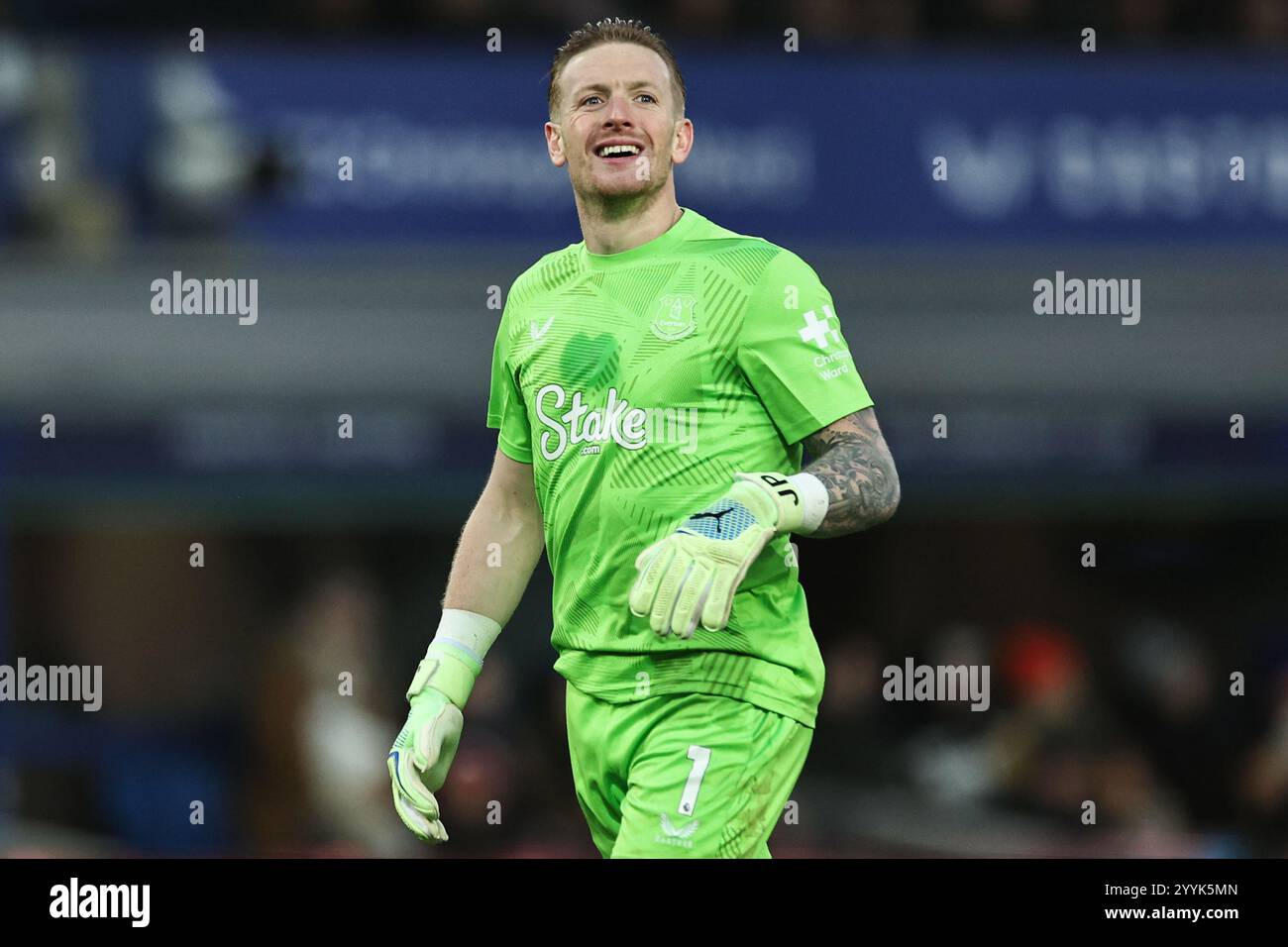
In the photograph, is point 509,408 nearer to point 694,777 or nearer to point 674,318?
point 674,318

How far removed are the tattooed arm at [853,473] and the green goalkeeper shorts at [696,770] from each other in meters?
0.52

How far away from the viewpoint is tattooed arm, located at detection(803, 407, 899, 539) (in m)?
4.73

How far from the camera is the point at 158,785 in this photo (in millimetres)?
11531

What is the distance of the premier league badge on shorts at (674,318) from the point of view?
506cm

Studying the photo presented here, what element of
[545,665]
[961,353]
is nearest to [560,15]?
[961,353]

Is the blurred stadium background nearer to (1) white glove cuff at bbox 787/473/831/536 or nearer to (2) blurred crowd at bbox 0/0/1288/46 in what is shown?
(2) blurred crowd at bbox 0/0/1288/46

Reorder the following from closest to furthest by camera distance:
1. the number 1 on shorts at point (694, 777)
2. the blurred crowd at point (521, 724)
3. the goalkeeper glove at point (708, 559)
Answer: the goalkeeper glove at point (708, 559), the number 1 on shorts at point (694, 777), the blurred crowd at point (521, 724)

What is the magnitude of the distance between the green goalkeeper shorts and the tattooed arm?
525mm

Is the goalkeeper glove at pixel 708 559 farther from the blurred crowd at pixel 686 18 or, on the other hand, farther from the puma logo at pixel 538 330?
the blurred crowd at pixel 686 18

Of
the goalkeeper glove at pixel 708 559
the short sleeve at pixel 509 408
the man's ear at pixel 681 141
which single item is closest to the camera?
the goalkeeper glove at pixel 708 559

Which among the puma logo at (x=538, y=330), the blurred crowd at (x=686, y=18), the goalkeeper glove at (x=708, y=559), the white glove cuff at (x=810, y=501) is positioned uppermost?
the blurred crowd at (x=686, y=18)

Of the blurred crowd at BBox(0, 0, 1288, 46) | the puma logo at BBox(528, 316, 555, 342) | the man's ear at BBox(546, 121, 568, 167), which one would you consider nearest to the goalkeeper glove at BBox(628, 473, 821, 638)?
the puma logo at BBox(528, 316, 555, 342)

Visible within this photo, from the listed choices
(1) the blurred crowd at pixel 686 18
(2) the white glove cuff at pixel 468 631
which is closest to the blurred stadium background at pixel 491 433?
(1) the blurred crowd at pixel 686 18

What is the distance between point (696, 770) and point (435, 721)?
2.66 feet
